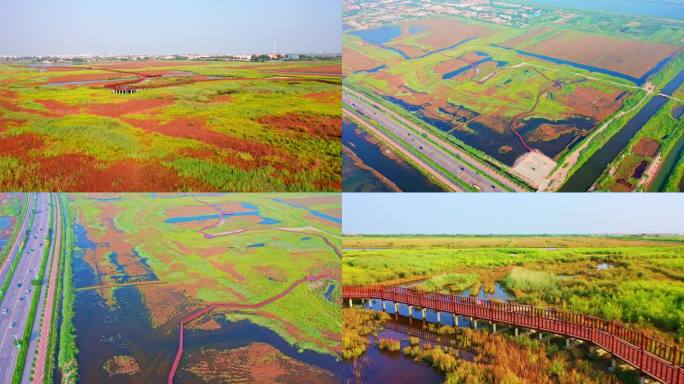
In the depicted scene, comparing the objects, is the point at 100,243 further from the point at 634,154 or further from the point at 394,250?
the point at 634,154

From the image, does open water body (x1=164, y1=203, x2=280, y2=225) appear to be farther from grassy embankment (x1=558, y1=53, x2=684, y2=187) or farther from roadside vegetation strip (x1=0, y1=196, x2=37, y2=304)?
grassy embankment (x1=558, y1=53, x2=684, y2=187)

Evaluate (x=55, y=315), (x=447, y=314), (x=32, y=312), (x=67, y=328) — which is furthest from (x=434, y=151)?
(x=32, y=312)

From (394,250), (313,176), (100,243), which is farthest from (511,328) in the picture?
(100,243)

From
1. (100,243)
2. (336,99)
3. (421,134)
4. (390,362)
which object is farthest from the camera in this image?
(100,243)

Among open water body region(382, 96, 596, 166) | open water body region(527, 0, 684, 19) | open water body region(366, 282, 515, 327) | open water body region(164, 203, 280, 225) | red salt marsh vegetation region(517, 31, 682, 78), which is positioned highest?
open water body region(527, 0, 684, 19)

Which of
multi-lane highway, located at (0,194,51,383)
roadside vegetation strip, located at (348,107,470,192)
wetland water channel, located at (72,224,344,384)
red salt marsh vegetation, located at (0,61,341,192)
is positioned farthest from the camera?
red salt marsh vegetation, located at (0,61,341,192)

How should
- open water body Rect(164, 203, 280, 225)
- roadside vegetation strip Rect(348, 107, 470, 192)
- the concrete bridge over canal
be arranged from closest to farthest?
1. the concrete bridge over canal
2. roadside vegetation strip Rect(348, 107, 470, 192)
3. open water body Rect(164, 203, 280, 225)

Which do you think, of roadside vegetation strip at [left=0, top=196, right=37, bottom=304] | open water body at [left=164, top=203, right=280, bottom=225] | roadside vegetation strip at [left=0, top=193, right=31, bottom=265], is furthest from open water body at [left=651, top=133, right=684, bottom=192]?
roadside vegetation strip at [left=0, top=193, right=31, bottom=265]

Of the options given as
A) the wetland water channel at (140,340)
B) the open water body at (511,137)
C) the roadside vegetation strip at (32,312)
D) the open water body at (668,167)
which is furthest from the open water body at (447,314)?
the roadside vegetation strip at (32,312)
